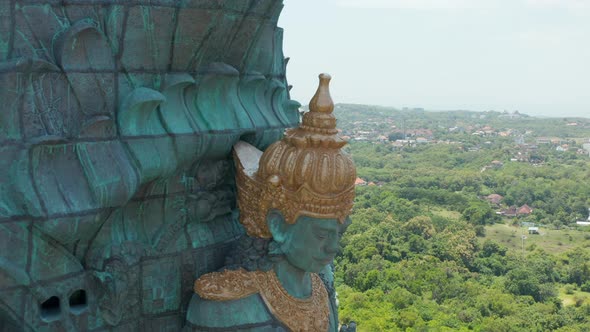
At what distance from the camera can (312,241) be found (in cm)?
423

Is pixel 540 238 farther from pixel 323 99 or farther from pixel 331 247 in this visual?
pixel 323 99

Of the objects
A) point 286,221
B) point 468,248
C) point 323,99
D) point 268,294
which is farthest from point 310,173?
point 468,248

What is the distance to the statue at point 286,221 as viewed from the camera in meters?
4.14

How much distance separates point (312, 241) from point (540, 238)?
46.5 m

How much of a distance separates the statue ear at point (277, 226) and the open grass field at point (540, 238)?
40.9 metres

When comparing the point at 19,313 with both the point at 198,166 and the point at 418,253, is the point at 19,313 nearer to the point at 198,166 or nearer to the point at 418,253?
the point at 198,166

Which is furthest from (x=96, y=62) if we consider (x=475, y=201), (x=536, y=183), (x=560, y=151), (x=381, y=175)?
(x=560, y=151)

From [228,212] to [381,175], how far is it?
237 ft

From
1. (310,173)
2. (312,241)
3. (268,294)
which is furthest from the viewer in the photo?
(268,294)

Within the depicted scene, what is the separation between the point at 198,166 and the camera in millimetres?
4461

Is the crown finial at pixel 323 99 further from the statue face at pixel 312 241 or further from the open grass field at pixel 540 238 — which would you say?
the open grass field at pixel 540 238

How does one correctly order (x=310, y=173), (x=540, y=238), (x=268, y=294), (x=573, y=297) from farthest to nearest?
(x=540, y=238) → (x=573, y=297) → (x=268, y=294) → (x=310, y=173)

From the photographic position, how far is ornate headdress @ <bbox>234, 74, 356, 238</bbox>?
4113mm

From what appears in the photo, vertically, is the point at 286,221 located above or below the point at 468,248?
above
